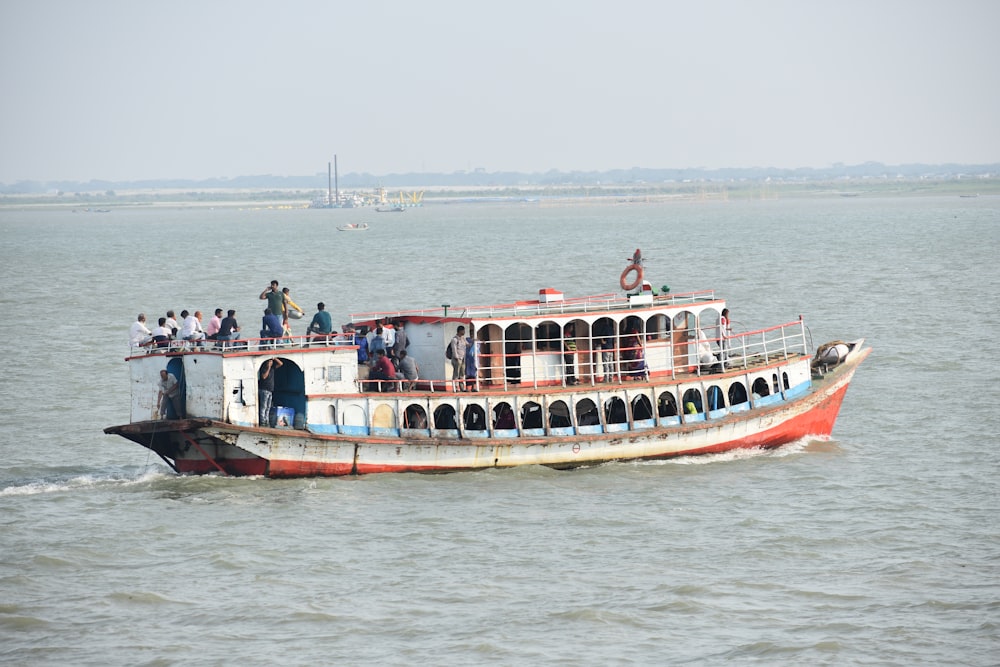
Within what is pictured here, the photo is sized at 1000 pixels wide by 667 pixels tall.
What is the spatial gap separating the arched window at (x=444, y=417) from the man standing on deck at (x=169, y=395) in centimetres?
589

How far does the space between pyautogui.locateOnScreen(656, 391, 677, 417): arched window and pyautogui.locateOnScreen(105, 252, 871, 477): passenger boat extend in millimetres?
25

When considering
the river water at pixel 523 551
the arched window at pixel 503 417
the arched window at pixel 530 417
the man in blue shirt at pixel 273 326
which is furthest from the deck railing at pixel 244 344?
the arched window at pixel 530 417

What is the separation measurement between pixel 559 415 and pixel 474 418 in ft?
7.62

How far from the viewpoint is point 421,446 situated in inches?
1201

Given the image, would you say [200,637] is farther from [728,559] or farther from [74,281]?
[74,281]

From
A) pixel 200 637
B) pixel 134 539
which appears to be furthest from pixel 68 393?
pixel 200 637

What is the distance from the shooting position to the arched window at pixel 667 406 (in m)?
33.5

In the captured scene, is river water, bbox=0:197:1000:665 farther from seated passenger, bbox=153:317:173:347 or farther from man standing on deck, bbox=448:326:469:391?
seated passenger, bbox=153:317:173:347

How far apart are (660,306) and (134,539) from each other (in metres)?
14.2

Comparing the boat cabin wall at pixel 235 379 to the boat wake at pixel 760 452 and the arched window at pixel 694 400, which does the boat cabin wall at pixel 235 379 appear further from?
the arched window at pixel 694 400

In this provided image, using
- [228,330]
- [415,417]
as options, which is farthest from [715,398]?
[228,330]

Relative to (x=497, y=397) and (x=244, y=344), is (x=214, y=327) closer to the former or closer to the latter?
(x=244, y=344)

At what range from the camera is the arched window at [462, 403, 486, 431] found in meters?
31.8

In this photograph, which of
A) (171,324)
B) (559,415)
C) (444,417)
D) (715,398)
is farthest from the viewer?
(715,398)
